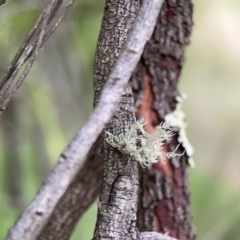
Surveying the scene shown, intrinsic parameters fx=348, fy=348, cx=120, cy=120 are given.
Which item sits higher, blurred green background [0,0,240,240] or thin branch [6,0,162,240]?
blurred green background [0,0,240,240]

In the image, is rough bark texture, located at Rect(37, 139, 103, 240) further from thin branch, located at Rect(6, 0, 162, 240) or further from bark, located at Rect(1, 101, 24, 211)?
bark, located at Rect(1, 101, 24, 211)

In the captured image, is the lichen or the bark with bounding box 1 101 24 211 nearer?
the lichen

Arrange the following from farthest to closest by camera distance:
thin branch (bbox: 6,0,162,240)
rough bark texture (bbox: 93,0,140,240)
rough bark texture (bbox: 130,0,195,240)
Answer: rough bark texture (bbox: 130,0,195,240) < rough bark texture (bbox: 93,0,140,240) < thin branch (bbox: 6,0,162,240)

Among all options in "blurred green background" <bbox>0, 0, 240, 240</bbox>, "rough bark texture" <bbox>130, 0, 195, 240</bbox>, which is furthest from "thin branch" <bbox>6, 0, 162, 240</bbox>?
"blurred green background" <bbox>0, 0, 240, 240</bbox>

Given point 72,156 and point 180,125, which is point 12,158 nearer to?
point 180,125

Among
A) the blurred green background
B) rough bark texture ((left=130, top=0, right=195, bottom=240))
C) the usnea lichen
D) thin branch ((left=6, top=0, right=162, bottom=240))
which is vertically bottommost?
thin branch ((left=6, top=0, right=162, bottom=240))

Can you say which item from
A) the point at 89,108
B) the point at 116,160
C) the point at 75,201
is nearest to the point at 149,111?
the point at 75,201

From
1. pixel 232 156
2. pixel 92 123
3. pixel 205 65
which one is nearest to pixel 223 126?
pixel 232 156

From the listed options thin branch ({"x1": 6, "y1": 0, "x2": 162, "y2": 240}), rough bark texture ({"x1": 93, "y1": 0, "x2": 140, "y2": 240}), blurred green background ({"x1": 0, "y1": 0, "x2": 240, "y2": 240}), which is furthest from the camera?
blurred green background ({"x1": 0, "y1": 0, "x2": 240, "y2": 240})
